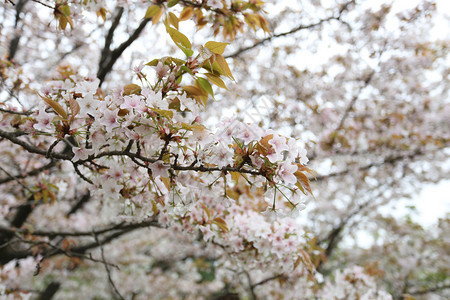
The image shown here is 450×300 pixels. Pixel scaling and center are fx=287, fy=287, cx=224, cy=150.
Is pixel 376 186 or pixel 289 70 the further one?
pixel 376 186

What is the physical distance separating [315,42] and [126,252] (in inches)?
222

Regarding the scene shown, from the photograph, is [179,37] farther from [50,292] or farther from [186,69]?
[50,292]

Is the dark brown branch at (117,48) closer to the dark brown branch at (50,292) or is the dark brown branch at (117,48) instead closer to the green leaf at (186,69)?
the green leaf at (186,69)

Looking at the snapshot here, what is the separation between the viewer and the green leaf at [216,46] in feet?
3.36

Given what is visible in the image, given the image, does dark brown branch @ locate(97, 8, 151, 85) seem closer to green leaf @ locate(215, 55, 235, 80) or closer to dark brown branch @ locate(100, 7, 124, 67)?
dark brown branch @ locate(100, 7, 124, 67)

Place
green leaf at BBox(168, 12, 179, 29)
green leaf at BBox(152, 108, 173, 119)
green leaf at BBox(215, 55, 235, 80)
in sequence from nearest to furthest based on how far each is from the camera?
1. green leaf at BBox(152, 108, 173, 119)
2. green leaf at BBox(215, 55, 235, 80)
3. green leaf at BBox(168, 12, 179, 29)

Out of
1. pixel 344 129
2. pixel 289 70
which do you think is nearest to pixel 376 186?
pixel 344 129

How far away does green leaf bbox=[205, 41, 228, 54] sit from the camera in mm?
1024

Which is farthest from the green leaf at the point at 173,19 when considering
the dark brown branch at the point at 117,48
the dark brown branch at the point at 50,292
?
the dark brown branch at the point at 50,292

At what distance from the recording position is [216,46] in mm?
1031

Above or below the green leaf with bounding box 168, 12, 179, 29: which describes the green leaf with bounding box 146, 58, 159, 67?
below

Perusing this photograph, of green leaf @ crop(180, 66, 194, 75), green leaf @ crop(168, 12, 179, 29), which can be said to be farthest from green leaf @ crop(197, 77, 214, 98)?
green leaf @ crop(168, 12, 179, 29)

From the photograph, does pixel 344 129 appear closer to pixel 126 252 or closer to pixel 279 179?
pixel 279 179

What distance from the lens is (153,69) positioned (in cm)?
114
